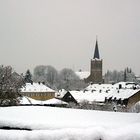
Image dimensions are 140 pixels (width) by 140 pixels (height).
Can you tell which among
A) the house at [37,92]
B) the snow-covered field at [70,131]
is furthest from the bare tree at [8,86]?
the house at [37,92]

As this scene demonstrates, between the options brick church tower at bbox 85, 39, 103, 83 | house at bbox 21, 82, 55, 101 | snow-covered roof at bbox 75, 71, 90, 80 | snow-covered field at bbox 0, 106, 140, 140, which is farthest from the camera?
snow-covered roof at bbox 75, 71, 90, 80

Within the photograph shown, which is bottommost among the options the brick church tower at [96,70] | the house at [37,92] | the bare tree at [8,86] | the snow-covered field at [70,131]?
the snow-covered field at [70,131]

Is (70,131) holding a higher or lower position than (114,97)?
lower

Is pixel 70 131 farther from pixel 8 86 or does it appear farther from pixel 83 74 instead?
pixel 83 74

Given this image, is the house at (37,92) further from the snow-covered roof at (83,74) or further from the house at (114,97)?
the snow-covered roof at (83,74)

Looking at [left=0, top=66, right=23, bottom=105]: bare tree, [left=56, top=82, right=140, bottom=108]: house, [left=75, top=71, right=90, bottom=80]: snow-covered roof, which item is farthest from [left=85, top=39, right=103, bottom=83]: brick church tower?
[left=0, top=66, right=23, bottom=105]: bare tree

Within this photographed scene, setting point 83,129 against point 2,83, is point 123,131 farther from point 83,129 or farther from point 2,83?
point 2,83

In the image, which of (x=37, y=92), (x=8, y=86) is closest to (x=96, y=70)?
(x=37, y=92)

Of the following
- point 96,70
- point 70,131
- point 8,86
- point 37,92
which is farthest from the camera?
point 96,70

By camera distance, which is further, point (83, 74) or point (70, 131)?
point (83, 74)

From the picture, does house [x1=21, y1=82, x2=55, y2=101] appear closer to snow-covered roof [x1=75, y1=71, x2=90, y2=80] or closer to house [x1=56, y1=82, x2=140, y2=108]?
house [x1=56, y1=82, x2=140, y2=108]

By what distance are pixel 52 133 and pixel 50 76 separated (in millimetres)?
121373

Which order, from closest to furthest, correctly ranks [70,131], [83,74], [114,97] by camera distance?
[70,131], [114,97], [83,74]

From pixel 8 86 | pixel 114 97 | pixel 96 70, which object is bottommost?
pixel 8 86
